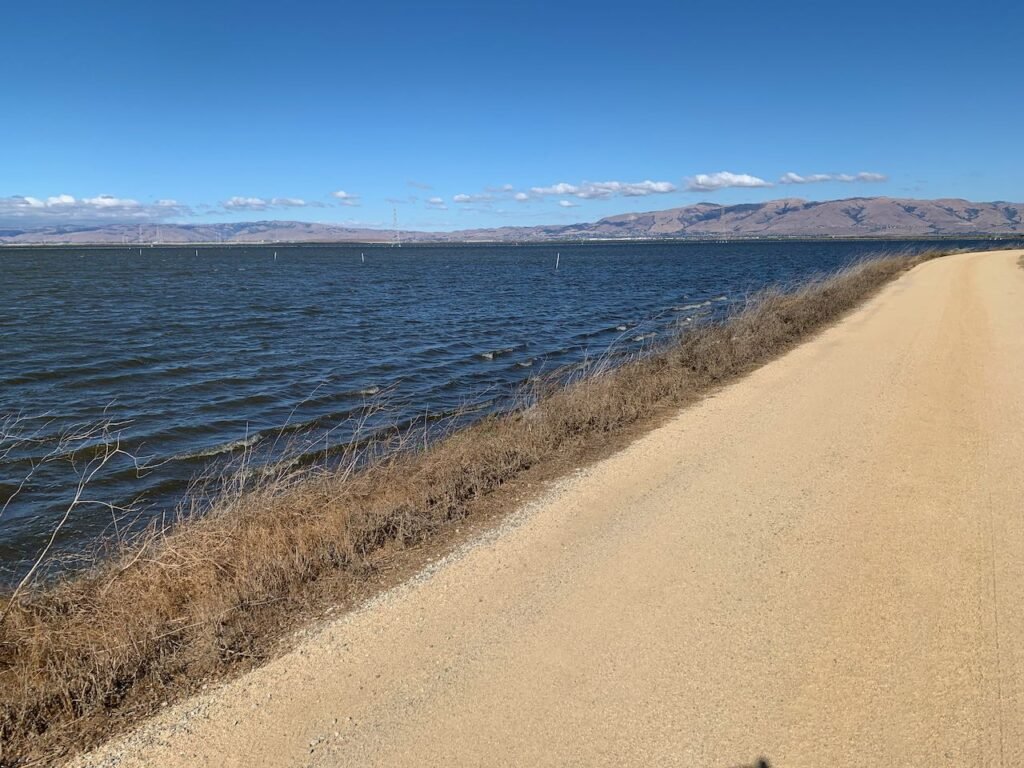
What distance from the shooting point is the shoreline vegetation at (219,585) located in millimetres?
4074

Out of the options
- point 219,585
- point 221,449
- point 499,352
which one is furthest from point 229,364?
point 219,585

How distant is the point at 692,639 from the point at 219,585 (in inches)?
146

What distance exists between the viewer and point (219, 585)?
17.7 ft

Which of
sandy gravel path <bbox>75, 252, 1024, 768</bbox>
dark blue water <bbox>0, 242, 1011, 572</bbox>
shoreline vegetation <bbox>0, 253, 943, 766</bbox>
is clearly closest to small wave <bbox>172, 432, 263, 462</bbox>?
dark blue water <bbox>0, 242, 1011, 572</bbox>

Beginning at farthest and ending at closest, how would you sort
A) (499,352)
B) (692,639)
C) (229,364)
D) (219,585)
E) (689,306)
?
(689,306)
(499,352)
(229,364)
(219,585)
(692,639)

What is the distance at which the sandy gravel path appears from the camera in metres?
3.68

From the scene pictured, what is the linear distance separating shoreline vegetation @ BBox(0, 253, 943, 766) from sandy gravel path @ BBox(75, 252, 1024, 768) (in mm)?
377

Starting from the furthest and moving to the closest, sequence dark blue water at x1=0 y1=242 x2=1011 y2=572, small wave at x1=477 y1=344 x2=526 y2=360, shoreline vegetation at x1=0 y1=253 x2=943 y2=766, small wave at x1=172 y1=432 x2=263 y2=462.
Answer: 1. small wave at x1=477 y1=344 x2=526 y2=360
2. small wave at x1=172 y1=432 x2=263 y2=462
3. dark blue water at x1=0 y1=242 x2=1011 y2=572
4. shoreline vegetation at x1=0 y1=253 x2=943 y2=766

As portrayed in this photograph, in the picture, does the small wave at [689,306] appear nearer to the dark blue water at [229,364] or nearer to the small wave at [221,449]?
the dark blue water at [229,364]

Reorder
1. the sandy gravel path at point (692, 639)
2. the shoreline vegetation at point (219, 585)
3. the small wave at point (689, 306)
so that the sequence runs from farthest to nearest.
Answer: the small wave at point (689, 306), the shoreline vegetation at point (219, 585), the sandy gravel path at point (692, 639)

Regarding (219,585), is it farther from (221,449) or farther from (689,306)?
(689,306)

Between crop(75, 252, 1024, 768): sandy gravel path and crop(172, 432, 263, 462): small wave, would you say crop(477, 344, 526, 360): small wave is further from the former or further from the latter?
crop(75, 252, 1024, 768): sandy gravel path

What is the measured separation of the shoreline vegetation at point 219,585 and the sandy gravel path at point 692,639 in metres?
0.38

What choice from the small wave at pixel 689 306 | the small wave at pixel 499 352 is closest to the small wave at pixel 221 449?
the small wave at pixel 499 352
